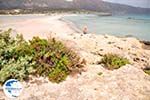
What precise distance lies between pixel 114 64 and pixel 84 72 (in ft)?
4.35

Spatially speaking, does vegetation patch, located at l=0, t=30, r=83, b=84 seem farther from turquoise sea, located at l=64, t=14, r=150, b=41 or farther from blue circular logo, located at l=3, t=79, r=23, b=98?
turquoise sea, located at l=64, t=14, r=150, b=41

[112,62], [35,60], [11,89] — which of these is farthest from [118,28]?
[11,89]

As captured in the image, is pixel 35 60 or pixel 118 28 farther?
pixel 118 28

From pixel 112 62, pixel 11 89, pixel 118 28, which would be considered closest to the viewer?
pixel 11 89

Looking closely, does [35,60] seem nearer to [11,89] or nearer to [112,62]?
[112,62]

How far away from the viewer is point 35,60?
32.7 ft

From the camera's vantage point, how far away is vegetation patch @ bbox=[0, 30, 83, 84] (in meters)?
9.16

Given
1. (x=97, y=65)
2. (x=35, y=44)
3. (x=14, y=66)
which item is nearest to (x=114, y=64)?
(x=97, y=65)

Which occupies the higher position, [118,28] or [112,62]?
[112,62]

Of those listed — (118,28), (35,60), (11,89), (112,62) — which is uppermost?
(11,89)

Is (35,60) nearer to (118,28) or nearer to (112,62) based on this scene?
(112,62)

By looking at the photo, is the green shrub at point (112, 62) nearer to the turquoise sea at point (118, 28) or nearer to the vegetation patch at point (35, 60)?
the vegetation patch at point (35, 60)

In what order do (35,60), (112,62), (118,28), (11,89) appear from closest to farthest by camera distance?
(11,89) → (35,60) → (112,62) → (118,28)

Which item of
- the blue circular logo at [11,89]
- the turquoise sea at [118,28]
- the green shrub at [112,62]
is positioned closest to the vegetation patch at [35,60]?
the green shrub at [112,62]
